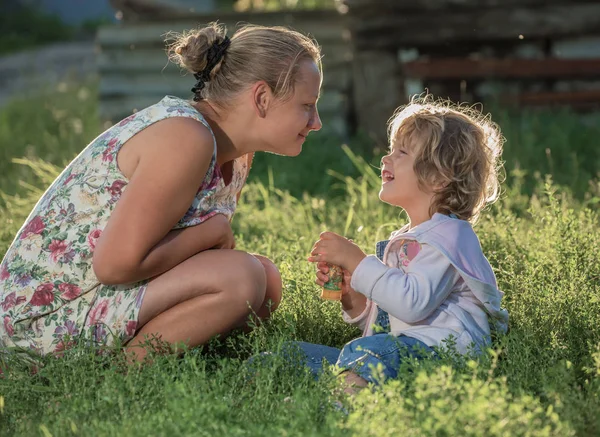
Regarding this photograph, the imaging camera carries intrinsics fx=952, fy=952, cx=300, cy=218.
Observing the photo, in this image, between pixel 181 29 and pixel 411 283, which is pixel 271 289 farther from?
pixel 181 29

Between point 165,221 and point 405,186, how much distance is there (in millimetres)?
794

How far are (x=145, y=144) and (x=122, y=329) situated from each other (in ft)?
2.01

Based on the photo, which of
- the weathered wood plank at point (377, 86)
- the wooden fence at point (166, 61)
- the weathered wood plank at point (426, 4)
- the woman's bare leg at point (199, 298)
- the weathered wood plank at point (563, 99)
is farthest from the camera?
the wooden fence at point (166, 61)

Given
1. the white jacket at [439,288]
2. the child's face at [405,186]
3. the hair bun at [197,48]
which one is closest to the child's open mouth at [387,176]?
the child's face at [405,186]

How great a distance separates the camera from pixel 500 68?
23.2 ft

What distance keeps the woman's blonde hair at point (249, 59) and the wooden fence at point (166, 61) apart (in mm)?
4091

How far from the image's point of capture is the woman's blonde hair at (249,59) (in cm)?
323

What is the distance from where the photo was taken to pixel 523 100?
710 cm

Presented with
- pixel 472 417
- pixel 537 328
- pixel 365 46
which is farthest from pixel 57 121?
pixel 472 417

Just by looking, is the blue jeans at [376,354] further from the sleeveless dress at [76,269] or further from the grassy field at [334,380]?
the sleeveless dress at [76,269]

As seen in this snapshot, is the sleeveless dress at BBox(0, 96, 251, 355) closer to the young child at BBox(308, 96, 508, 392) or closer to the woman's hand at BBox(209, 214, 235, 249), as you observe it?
the woman's hand at BBox(209, 214, 235, 249)

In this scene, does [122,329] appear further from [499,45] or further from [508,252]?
[499,45]

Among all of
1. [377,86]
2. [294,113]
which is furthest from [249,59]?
[377,86]

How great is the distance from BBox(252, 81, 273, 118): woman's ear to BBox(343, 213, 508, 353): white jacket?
64 centimetres
